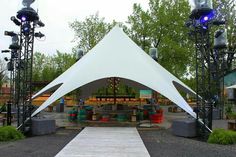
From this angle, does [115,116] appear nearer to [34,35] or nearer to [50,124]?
[50,124]

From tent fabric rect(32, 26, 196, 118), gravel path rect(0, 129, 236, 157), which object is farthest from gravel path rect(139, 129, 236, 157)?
tent fabric rect(32, 26, 196, 118)

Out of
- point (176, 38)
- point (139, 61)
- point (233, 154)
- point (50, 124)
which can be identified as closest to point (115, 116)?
point (139, 61)

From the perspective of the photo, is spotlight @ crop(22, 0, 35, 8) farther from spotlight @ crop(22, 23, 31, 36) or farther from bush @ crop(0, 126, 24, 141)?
bush @ crop(0, 126, 24, 141)

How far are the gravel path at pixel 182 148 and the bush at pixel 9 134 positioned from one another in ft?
13.6

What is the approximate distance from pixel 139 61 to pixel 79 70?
266cm

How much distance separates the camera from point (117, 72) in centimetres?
1235

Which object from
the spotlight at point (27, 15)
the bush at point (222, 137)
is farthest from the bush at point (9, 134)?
the bush at point (222, 137)

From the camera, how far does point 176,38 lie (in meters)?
29.1

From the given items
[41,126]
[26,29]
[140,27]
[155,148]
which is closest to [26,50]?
[26,29]

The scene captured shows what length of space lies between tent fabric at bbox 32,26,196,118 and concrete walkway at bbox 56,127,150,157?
209 centimetres

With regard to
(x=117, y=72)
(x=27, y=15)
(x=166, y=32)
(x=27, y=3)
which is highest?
(x=166, y=32)

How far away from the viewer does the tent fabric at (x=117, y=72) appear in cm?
1170

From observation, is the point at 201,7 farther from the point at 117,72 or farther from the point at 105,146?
the point at 105,146

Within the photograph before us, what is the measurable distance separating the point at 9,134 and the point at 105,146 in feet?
11.3
